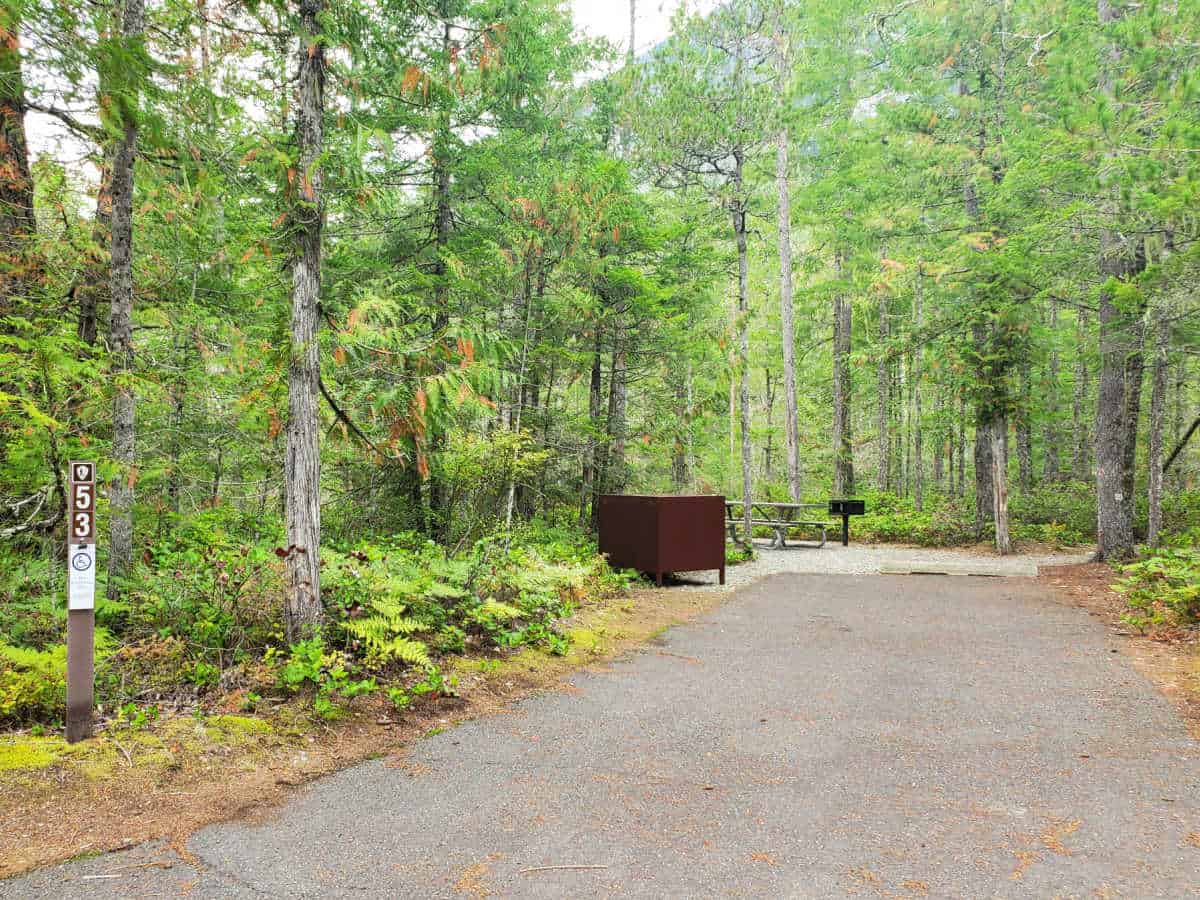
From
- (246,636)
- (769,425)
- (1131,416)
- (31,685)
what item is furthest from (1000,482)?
(31,685)

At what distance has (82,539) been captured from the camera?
12.3 feet

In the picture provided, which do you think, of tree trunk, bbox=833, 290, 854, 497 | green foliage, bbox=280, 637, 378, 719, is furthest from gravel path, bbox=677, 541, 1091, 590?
green foliage, bbox=280, 637, 378, 719

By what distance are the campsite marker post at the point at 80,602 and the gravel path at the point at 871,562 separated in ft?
26.2

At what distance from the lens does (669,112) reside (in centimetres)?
1252

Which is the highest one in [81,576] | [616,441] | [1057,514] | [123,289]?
[123,289]

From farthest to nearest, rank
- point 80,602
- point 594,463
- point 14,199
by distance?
point 594,463, point 14,199, point 80,602

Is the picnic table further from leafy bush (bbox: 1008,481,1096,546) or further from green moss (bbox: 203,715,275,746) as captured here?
green moss (bbox: 203,715,275,746)

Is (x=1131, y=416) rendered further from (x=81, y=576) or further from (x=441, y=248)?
(x=81, y=576)

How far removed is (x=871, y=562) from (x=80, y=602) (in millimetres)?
12736

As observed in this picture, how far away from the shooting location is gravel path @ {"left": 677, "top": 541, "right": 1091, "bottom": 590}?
11.8 m

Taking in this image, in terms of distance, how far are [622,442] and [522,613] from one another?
702 centimetres

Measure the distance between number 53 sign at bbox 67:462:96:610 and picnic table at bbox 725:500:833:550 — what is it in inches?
399

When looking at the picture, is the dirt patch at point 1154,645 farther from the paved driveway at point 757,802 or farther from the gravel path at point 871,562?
the gravel path at point 871,562

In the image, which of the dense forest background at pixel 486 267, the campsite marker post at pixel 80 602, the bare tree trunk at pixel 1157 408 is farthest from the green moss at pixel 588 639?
the bare tree trunk at pixel 1157 408
